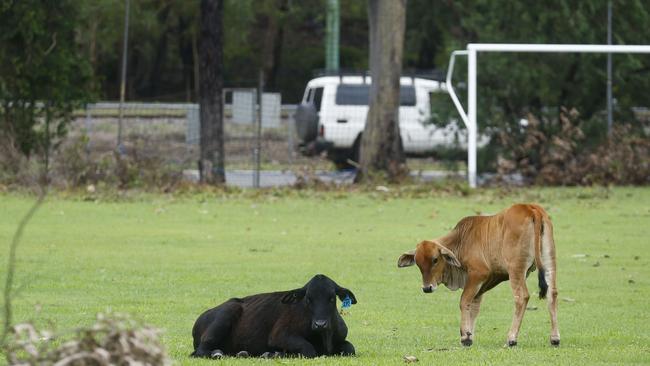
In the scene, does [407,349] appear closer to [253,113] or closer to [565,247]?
[565,247]

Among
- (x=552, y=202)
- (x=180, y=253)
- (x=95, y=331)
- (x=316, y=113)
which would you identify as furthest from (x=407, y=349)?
(x=316, y=113)

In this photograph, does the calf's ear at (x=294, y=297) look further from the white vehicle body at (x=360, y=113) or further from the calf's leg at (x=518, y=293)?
the white vehicle body at (x=360, y=113)

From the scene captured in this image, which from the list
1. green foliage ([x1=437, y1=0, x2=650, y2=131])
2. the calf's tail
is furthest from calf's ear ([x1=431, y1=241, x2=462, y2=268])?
green foliage ([x1=437, y1=0, x2=650, y2=131])

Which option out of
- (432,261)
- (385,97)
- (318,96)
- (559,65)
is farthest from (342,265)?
(318,96)

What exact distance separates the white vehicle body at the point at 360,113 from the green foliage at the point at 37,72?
23.1 feet

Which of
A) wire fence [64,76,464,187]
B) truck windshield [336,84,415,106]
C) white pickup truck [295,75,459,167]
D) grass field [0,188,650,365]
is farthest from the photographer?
truck windshield [336,84,415,106]

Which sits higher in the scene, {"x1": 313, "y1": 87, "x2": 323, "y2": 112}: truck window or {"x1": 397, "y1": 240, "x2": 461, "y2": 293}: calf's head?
{"x1": 313, "y1": 87, "x2": 323, "y2": 112}: truck window

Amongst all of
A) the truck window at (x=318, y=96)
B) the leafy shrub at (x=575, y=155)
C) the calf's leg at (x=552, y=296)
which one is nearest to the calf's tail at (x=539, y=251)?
the calf's leg at (x=552, y=296)

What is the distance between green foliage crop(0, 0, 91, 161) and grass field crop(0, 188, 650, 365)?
3187 millimetres

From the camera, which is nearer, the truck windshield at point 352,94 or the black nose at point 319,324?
the black nose at point 319,324

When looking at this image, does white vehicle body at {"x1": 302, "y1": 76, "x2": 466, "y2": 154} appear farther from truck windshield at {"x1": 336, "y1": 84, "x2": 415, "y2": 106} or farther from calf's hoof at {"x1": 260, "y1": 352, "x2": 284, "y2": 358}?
calf's hoof at {"x1": 260, "y1": 352, "x2": 284, "y2": 358}

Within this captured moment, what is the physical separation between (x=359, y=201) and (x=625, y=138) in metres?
6.45

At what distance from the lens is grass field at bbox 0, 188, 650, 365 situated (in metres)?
10.6

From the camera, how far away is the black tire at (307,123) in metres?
33.2
